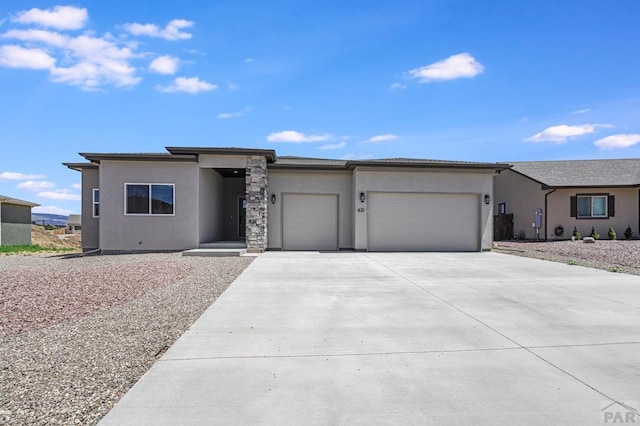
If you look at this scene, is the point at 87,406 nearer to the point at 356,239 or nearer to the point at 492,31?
the point at 356,239

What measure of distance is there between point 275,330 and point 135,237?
10664mm

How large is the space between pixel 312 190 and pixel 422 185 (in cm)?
432

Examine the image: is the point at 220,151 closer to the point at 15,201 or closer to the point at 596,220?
the point at 15,201

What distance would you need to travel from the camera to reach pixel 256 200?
44.1ft

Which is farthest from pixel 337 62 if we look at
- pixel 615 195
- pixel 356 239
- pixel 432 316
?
pixel 615 195

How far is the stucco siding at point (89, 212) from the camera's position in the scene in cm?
1470

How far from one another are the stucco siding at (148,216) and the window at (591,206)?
19.8 metres

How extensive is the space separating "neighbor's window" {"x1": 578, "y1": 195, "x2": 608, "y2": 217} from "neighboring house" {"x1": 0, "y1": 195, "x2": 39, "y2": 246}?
3296 cm

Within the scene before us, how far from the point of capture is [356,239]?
1427 cm

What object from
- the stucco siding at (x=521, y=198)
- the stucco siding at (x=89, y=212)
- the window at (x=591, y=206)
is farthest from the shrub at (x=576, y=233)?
the stucco siding at (x=89, y=212)

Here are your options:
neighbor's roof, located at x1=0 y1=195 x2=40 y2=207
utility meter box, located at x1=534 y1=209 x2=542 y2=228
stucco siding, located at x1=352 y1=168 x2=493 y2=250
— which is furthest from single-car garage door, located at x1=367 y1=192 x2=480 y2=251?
neighbor's roof, located at x1=0 y1=195 x2=40 y2=207

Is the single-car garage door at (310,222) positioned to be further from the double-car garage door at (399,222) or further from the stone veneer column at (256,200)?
the stone veneer column at (256,200)

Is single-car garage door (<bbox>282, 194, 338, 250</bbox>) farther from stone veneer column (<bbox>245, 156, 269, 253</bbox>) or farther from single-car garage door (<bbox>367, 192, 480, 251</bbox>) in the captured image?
single-car garage door (<bbox>367, 192, 480, 251</bbox>)

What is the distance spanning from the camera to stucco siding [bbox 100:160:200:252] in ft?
42.9
